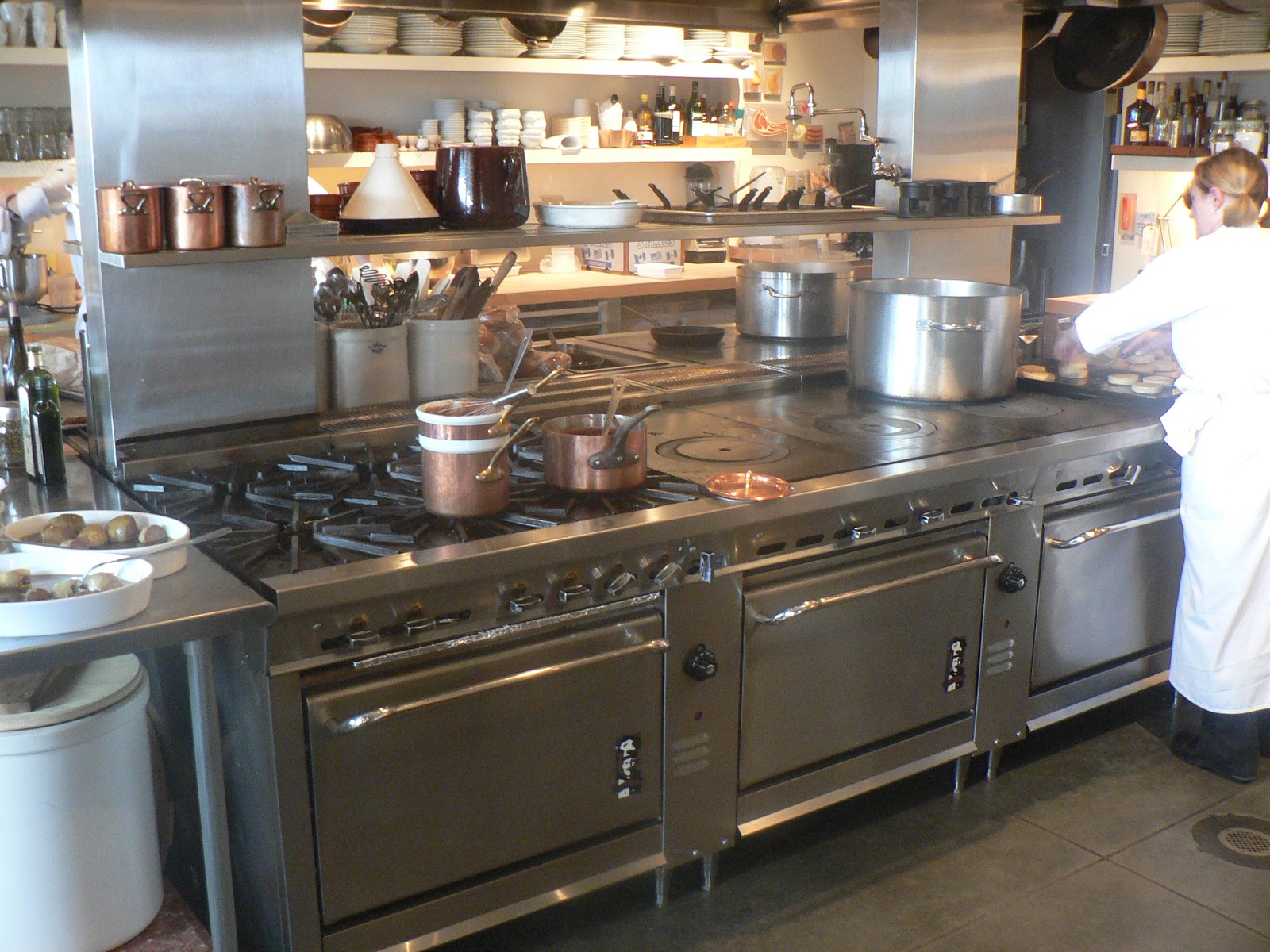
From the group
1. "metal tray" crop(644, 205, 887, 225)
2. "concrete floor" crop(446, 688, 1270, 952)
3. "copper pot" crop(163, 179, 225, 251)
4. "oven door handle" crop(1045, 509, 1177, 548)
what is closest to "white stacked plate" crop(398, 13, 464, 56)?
"metal tray" crop(644, 205, 887, 225)

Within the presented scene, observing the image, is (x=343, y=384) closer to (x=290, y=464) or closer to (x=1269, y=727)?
(x=290, y=464)

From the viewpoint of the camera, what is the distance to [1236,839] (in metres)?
2.82

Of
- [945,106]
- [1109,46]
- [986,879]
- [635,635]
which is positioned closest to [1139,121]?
[1109,46]

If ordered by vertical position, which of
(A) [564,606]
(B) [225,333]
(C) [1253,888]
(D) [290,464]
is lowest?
(C) [1253,888]

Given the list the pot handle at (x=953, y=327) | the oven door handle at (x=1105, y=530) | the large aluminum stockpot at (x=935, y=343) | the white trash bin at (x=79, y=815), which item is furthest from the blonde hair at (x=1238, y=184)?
the white trash bin at (x=79, y=815)

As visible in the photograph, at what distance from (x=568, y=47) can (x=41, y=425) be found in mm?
3958

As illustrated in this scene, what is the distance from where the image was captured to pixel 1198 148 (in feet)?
19.1

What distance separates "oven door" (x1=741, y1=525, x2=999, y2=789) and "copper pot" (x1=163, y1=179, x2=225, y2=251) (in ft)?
3.93

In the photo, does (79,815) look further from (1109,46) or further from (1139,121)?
(1139,121)

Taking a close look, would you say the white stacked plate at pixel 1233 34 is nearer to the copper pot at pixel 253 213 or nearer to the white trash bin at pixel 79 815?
the copper pot at pixel 253 213

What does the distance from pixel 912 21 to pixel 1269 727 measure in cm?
210

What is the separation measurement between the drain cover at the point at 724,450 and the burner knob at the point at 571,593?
22.1 inches

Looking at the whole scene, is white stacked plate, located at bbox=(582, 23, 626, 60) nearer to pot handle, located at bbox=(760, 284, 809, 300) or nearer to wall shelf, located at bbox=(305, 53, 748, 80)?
wall shelf, located at bbox=(305, 53, 748, 80)

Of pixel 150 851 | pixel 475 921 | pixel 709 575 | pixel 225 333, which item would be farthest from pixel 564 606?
pixel 225 333
